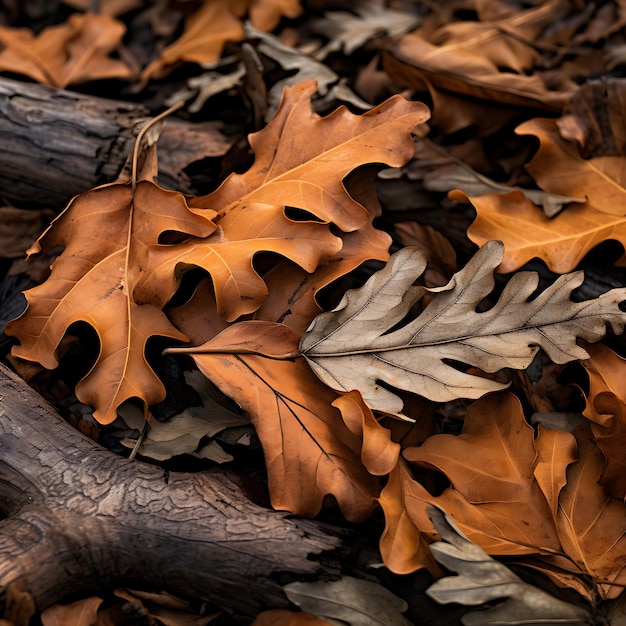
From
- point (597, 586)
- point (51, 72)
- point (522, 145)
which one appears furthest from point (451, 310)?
point (51, 72)

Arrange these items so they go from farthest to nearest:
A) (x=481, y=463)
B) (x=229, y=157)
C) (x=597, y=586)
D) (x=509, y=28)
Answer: (x=509, y=28), (x=229, y=157), (x=481, y=463), (x=597, y=586)

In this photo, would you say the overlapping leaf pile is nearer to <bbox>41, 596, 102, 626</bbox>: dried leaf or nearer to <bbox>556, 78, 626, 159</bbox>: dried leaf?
<bbox>556, 78, 626, 159</bbox>: dried leaf

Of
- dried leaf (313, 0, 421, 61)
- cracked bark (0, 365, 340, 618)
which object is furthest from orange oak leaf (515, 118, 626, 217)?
cracked bark (0, 365, 340, 618)

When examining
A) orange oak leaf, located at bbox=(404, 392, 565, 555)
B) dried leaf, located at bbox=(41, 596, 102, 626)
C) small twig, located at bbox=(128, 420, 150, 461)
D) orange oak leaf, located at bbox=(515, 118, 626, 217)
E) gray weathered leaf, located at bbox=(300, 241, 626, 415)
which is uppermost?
orange oak leaf, located at bbox=(515, 118, 626, 217)

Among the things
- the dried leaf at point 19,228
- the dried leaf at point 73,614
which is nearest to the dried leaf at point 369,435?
the dried leaf at point 73,614

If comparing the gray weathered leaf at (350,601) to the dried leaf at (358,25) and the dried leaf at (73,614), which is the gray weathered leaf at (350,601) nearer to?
the dried leaf at (73,614)

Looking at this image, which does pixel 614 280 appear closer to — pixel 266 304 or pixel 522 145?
pixel 522 145

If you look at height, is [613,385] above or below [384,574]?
above
